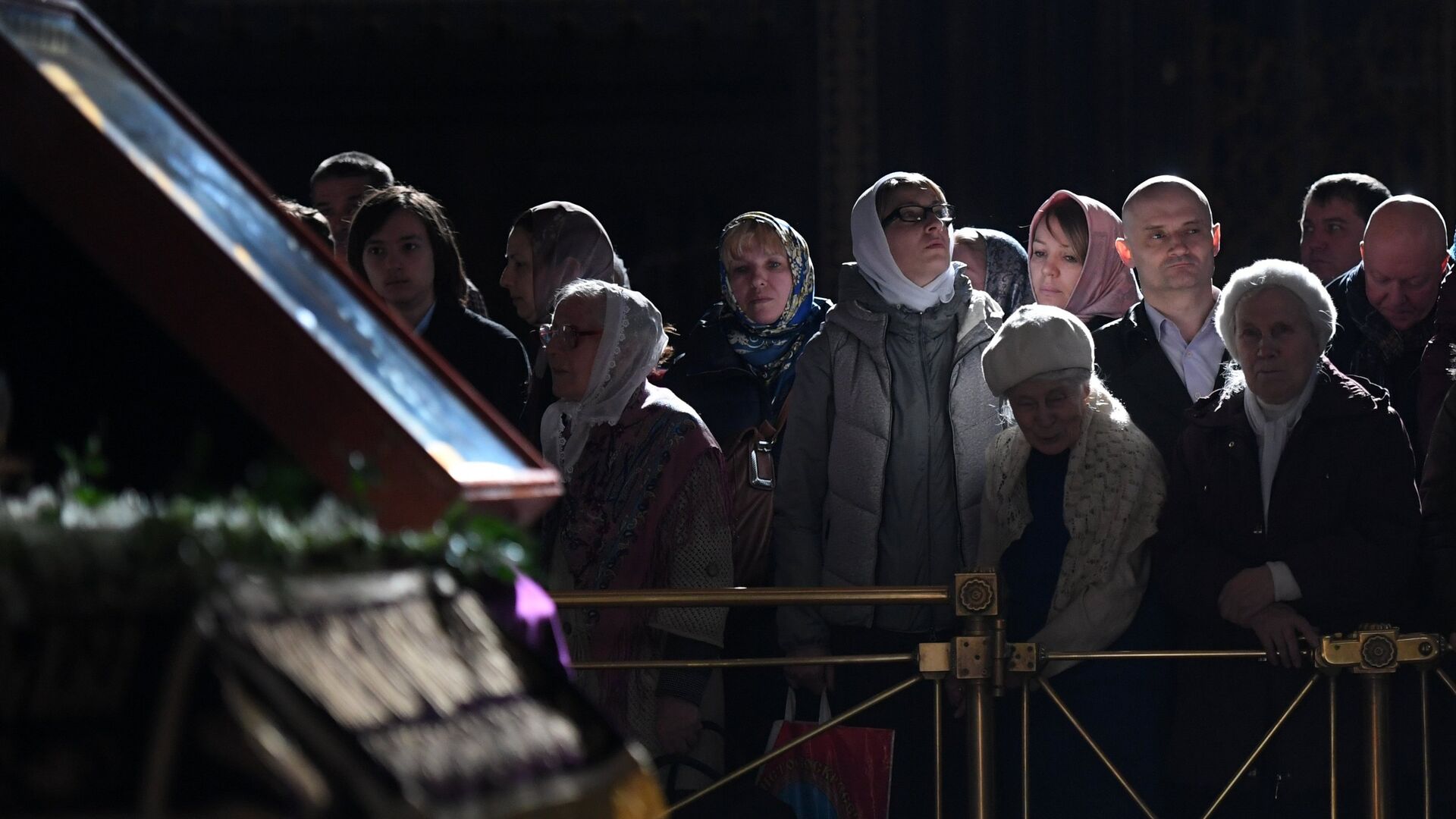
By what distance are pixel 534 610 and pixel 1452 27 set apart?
7291mm

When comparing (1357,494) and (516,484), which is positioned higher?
(516,484)

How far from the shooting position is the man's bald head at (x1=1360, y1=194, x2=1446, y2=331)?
14.9 feet

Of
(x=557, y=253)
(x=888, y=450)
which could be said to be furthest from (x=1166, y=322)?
(x=557, y=253)

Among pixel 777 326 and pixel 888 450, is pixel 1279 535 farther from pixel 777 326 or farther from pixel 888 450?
pixel 777 326

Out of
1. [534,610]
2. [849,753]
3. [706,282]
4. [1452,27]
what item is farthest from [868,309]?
[1452,27]

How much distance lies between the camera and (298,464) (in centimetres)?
176

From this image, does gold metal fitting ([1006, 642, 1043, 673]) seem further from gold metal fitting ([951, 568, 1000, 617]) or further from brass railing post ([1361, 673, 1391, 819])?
brass railing post ([1361, 673, 1391, 819])

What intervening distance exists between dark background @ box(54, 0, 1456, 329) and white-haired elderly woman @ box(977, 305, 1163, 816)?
4032mm

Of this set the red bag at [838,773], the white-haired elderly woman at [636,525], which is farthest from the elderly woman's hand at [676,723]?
the red bag at [838,773]

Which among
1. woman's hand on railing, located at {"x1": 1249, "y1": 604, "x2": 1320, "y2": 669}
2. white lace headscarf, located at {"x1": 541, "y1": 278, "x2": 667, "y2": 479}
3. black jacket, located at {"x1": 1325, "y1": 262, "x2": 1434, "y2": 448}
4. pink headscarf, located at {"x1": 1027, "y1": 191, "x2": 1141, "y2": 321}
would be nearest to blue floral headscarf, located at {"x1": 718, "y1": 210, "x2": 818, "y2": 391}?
white lace headscarf, located at {"x1": 541, "y1": 278, "x2": 667, "y2": 479}

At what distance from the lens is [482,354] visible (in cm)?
498

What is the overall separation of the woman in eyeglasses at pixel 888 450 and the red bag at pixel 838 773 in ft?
0.63

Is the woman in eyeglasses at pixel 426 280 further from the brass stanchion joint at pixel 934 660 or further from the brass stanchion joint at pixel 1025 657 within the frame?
the brass stanchion joint at pixel 1025 657

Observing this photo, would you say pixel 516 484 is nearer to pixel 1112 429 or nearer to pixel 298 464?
pixel 298 464
